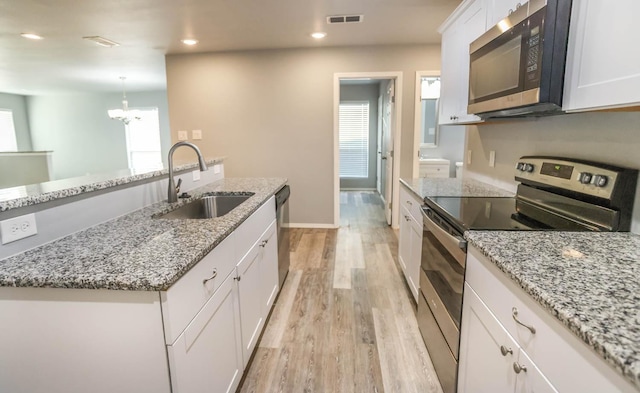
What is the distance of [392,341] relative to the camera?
2.11 m

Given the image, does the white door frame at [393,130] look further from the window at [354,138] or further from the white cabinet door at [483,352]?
the white cabinet door at [483,352]

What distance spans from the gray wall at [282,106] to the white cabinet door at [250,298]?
2.48 metres

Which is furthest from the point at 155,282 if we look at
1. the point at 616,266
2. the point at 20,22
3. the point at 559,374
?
the point at 20,22

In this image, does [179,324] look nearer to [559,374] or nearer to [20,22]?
[559,374]

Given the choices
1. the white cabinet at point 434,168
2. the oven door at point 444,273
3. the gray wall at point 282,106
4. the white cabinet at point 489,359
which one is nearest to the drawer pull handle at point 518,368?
the white cabinet at point 489,359

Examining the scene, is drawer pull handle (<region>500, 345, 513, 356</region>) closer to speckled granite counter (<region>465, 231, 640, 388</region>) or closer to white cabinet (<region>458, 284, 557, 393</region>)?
white cabinet (<region>458, 284, 557, 393</region>)

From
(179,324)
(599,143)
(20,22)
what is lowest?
(179,324)

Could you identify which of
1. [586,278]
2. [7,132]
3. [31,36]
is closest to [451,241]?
[586,278]

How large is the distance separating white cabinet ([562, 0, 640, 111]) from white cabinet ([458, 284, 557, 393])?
32.2 inches

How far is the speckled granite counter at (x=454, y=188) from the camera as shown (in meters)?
2.19

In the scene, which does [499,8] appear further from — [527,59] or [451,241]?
[451,241]

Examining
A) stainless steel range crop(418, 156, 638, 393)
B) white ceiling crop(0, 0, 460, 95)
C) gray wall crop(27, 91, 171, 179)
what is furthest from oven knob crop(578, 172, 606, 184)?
gray wall crop(27, 91, 171, 179)

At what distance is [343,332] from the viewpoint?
2.21 m

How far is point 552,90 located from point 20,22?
4.31m
